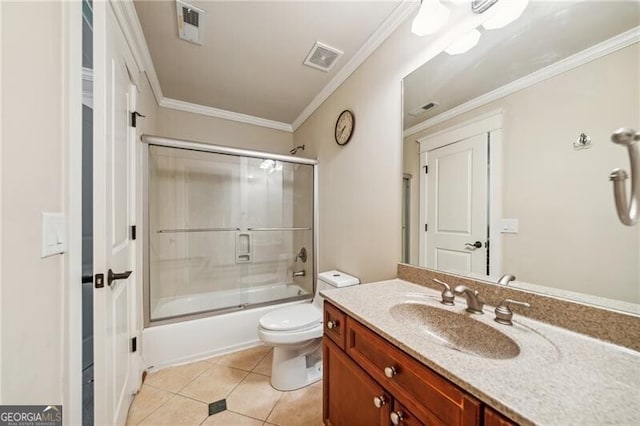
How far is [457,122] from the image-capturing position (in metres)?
1.15

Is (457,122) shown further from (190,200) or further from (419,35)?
(190,200)

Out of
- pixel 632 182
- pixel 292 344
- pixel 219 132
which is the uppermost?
pixel 219 132

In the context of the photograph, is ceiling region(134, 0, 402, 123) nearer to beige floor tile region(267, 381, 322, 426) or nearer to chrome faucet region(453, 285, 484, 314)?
chrome faucet region(453, 285, 484, 314)

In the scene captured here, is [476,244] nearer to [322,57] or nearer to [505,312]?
[505,312]

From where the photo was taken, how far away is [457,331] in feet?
2.90

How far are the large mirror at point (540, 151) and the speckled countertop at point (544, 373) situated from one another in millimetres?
187

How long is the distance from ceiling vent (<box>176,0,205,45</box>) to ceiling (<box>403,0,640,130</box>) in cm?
131

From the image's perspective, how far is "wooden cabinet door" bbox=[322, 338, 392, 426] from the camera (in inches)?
31.2

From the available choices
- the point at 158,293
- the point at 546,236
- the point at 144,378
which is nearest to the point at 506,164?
the point at 546,236

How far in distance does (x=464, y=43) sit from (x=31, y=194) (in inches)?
66.6

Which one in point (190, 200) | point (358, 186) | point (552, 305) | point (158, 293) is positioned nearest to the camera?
point (552, 305)

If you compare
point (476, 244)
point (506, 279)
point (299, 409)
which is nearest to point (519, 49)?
point (476, 244)

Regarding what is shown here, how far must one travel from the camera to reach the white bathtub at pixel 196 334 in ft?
5.57

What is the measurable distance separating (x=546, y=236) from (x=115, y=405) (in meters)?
1.95
